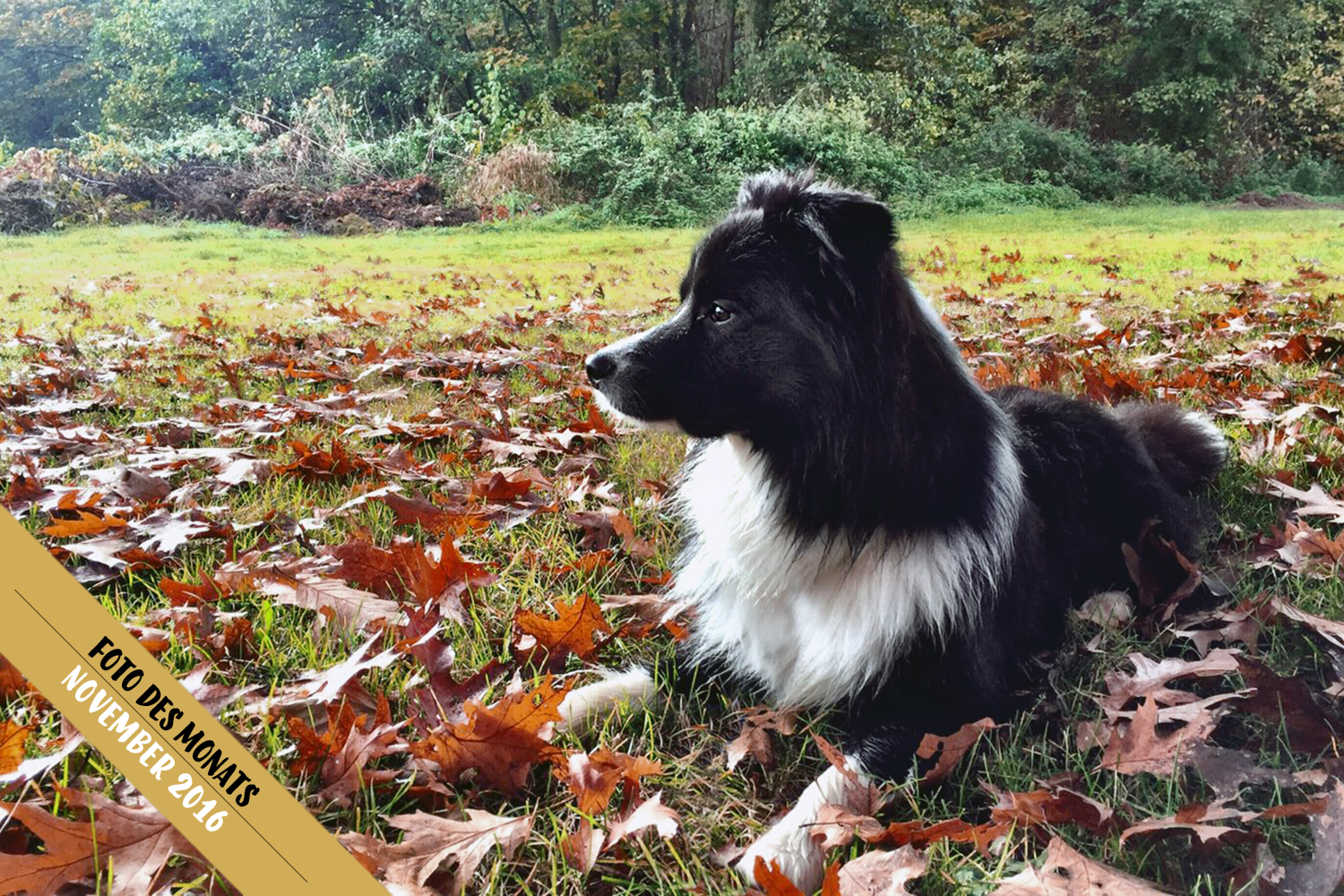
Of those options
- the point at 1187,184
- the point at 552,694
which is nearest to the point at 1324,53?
the point at 1187,184

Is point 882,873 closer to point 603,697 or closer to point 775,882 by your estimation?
point 775,882

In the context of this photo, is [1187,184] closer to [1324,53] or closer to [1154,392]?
[1324,53]

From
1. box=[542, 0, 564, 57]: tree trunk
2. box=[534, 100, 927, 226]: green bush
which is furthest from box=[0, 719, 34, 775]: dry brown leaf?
box=[542, 0, 564, 57]: tree trunk

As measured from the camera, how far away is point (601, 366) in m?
2.33

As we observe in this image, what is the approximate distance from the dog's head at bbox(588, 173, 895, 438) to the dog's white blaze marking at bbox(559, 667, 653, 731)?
66 cm

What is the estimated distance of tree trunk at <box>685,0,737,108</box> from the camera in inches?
551

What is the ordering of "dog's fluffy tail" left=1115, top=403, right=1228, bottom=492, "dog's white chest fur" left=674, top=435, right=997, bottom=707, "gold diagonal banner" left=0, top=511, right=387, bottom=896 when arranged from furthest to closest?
"dog's fluffy tail" left=1115, top=403, right=1228, bottom=492
"dog's white chest fur" left=674, top=435, right=997, bottom=707
"gold diagonal banner" left=0, top=511, right=387, bottom=896

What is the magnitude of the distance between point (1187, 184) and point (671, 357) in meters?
20.0

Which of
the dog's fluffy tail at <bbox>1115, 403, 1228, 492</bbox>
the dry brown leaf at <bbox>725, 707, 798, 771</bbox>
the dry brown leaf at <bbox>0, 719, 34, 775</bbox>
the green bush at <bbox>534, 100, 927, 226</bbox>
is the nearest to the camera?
the dry brown leaf at <bbox>0, 719, 34, 775</bbox>

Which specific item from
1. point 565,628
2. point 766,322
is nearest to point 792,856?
point 565,628

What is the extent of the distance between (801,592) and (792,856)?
0.72 m

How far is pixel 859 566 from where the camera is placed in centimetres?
213

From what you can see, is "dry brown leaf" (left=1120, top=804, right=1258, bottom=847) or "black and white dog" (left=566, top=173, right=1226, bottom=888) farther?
"black and white dog" (left=566, top=173, right=1226, bottom=888)

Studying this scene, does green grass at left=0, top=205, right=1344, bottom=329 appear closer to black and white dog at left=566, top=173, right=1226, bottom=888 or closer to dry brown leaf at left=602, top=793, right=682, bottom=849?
black and white dog at left=566, top=173, right=1226, bottom=888
